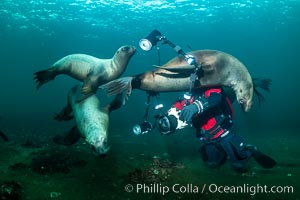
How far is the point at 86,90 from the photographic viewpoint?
22.5 ft

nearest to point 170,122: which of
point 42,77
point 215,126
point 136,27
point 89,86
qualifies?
point 215,126

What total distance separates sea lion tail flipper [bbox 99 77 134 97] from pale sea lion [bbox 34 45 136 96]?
176 cm

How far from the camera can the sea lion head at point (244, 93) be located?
5.46 m

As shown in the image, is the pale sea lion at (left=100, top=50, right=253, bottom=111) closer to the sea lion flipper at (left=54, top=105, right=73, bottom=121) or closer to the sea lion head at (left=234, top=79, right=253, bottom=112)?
the sea lion head at (left=234, top=79, right=253, bottom=112)

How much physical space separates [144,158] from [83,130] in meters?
4.04

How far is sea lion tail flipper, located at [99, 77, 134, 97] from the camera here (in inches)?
204

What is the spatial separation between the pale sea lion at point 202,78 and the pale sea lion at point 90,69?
67.6 inches

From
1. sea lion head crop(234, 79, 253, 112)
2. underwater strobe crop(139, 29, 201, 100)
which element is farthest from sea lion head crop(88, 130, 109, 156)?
sea lion head crop(234, 79, 253, 112)

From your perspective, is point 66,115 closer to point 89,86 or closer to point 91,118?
point 89,86

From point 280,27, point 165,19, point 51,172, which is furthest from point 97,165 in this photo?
point 280,27

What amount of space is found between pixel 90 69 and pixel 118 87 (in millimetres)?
2518

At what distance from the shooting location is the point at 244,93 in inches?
215

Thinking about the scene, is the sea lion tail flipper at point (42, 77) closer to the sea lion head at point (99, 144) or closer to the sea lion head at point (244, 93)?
the sea lion head at point (99, 144)

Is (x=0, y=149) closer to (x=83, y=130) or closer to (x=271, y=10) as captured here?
(x=83, y=130)
